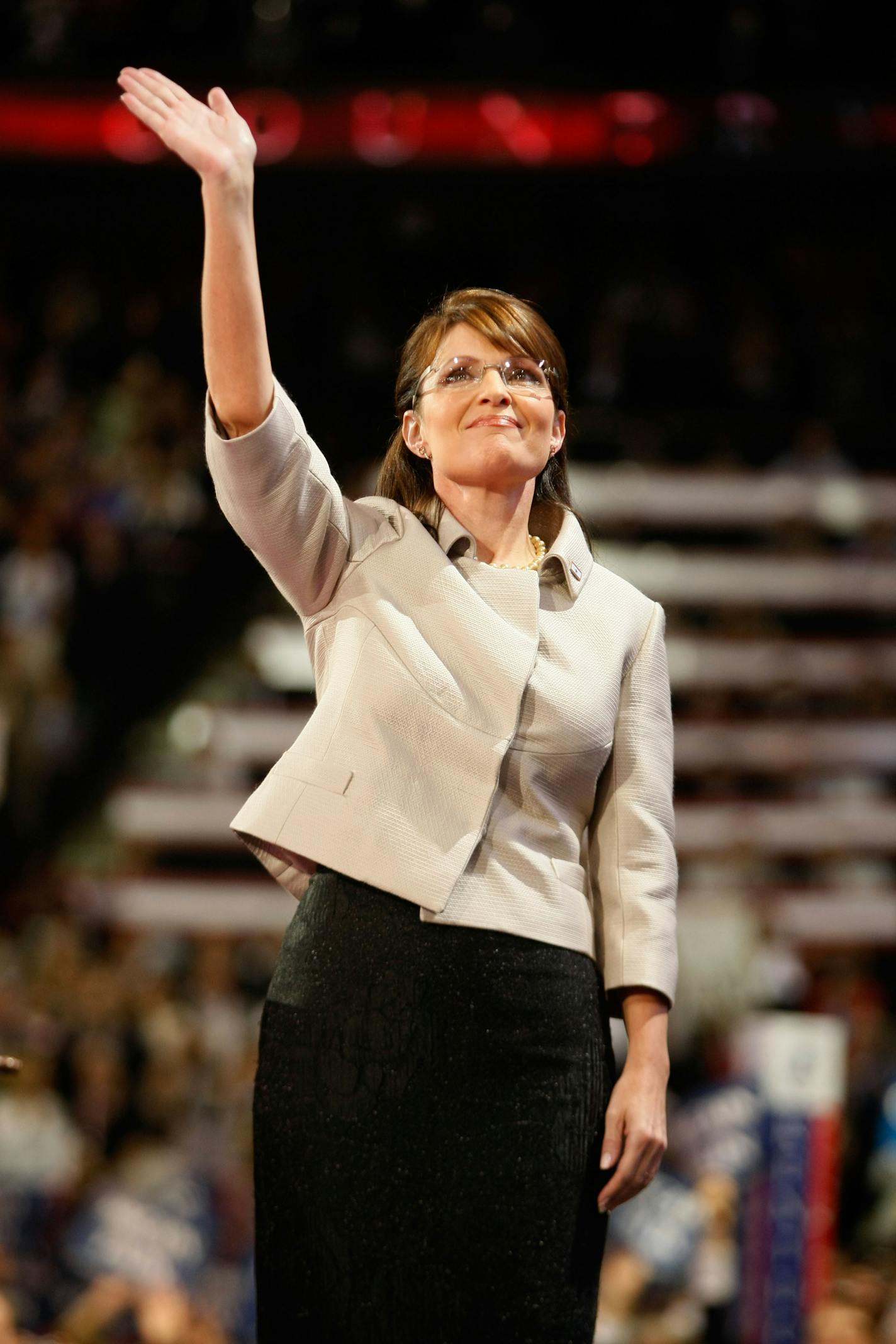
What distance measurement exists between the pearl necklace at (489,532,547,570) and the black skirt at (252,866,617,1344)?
0.39m

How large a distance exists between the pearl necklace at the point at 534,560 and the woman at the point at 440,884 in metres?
0.02

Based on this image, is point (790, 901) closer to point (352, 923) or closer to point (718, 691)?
point (718, 691)

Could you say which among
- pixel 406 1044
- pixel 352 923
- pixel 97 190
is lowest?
pixel 406 1044

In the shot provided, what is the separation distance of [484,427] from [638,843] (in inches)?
18.5

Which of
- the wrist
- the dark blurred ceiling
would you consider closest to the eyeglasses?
the wrist

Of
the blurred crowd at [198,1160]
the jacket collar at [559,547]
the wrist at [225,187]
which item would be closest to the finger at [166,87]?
the wrist at [225,187]

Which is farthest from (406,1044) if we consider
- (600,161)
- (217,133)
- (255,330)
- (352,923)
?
(600,161)

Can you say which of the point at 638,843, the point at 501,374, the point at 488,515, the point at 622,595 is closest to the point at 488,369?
the point at 501,374

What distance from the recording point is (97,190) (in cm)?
1063

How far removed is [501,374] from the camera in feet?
5.98

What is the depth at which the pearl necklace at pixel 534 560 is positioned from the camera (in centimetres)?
183

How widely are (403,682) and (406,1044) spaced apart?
1.16ft

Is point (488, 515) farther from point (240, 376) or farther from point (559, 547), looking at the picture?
point (240, 376)

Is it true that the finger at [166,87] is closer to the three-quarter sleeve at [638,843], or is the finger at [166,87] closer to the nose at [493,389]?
the nose at [493,389]
